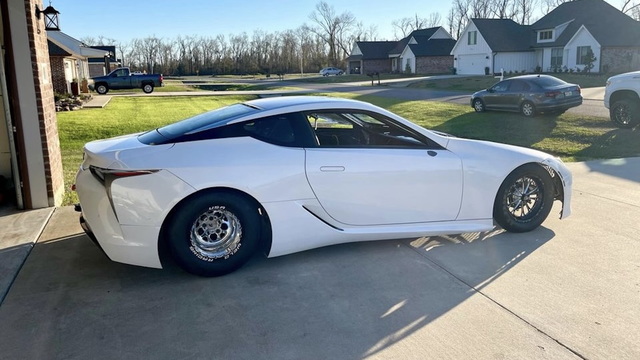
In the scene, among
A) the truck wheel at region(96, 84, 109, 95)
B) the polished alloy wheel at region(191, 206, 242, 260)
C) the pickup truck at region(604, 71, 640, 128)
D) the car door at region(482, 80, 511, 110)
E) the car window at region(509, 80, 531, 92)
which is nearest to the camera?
the polished alloy wheel at region(191, 206, 242, 260)

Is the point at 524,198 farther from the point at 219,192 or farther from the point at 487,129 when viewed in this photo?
the point at 487,129

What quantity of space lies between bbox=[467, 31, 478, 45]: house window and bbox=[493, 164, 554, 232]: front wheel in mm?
54084

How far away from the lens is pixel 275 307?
156 inches

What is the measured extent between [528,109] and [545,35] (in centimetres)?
3879

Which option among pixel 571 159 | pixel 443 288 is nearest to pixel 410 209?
pixel 443 288

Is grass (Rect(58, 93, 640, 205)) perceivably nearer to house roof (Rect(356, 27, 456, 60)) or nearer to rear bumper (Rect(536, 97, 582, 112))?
rear bumper (Rect(536, 97, 582, 112))

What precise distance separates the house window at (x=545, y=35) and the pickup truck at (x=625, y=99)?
133 feet

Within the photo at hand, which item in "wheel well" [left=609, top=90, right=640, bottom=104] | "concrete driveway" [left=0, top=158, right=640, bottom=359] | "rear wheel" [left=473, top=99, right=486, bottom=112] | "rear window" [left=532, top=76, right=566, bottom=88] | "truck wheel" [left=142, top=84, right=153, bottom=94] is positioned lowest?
"concrete driveway" [left=0, top=158, right=640, bottom=359]

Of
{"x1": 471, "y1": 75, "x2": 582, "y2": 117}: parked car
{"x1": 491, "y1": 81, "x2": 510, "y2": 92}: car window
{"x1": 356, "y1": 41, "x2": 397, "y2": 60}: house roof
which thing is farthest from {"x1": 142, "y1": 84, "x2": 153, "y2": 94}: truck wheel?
{"x1": 356, "y1": 41, "x2": 397, "y2": 60}: house roof

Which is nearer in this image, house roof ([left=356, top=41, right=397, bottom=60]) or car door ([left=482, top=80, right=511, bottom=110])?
car door ([left=482, top=80, right=511, bottom=110])

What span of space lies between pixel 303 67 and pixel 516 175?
96.9m

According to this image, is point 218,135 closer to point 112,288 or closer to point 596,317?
point 112,288

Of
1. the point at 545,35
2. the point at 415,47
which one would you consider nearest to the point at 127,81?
the point at 545,35

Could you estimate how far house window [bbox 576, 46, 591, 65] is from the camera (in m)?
44.3
